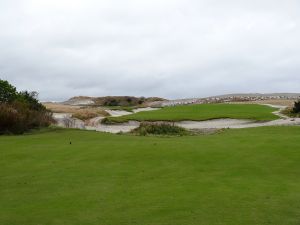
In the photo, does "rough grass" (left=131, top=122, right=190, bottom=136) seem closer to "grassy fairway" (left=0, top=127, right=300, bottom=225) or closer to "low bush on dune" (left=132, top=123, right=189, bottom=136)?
"low bush on dune" (left=132, top=123, right=189, bottom=136)

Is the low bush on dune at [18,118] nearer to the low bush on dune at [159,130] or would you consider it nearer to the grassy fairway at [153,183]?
the low bush on dune at [159,130]

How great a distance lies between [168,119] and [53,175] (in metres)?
33.3

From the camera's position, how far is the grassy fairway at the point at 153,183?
9.93 m

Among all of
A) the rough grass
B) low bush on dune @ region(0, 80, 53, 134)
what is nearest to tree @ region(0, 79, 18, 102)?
low bush on dune @ region(0, 80, 53, 134)

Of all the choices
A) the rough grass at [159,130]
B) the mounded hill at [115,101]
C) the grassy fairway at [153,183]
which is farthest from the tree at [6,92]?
the mounded hill at [115,101]

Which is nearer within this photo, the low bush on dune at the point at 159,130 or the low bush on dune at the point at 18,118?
the low bush on dune at the point at 18,118

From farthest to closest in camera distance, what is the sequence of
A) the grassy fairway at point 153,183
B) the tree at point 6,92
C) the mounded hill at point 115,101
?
1. the mounded hill at point 115,101
2. the tree at point 6,92
3. the grassy fairway at point 153,183

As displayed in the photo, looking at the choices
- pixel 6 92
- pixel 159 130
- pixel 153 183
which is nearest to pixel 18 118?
pixel 6 92

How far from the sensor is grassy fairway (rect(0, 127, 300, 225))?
9.93m

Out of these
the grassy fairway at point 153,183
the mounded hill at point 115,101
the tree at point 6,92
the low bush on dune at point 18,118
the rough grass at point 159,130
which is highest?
the mounded hill at point 115,101

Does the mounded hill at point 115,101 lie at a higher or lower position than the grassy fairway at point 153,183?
higher

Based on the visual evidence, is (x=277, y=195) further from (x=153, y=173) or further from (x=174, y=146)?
(x=174, y=146)

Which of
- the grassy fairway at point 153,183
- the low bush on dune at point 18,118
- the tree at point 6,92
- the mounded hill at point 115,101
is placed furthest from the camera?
the mounded hill at point 115,101

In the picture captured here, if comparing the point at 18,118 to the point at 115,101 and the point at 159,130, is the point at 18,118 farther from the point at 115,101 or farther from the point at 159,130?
the point at 115,101
